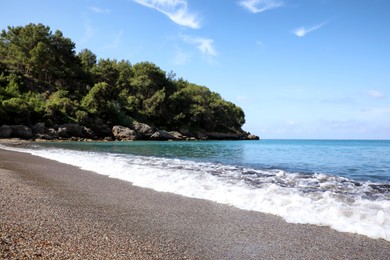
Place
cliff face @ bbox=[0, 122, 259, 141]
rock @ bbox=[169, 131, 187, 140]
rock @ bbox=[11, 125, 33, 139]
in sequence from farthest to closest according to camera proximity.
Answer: rock @ bbox=[169, 131, 187, 140], cliff face @ bbox=[0, 122, 259, 141], rock @ bbox=[11, 125, 33, 139]

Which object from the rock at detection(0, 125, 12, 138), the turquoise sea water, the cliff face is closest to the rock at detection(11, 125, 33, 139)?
the cliff face

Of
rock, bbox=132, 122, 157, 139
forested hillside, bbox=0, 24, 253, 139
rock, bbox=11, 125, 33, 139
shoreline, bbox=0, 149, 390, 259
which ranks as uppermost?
forested hillside, bbox=0, 24, 253, 139

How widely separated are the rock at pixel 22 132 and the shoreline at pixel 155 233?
44337mm

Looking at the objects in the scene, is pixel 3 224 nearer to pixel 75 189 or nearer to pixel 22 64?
pixel 75 189

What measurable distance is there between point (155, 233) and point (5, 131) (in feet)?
158

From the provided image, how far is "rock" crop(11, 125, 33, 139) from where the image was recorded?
146ft

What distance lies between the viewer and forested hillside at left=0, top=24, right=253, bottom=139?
5450 centimetres

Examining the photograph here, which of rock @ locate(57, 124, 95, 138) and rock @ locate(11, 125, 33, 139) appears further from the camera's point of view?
rock @ locate(57, 124, 95, 138)

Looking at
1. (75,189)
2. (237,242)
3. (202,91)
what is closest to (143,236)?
(237,242)

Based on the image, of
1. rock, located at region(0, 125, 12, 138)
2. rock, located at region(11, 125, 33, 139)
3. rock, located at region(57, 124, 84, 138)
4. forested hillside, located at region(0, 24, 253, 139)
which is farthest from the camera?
forested hillside, located at region(0, 24, 253, 139)

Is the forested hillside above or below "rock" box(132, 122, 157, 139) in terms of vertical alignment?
above

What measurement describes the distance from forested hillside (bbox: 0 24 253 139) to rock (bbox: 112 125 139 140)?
3.99 metres

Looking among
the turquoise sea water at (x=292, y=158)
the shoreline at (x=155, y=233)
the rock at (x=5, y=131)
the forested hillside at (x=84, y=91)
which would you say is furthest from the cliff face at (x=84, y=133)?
the shoreline at (x=155, y=233)

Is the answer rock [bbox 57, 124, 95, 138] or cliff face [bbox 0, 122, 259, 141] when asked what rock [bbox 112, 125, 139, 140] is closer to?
cliff face [bbox 0, 122, 259, 141]
